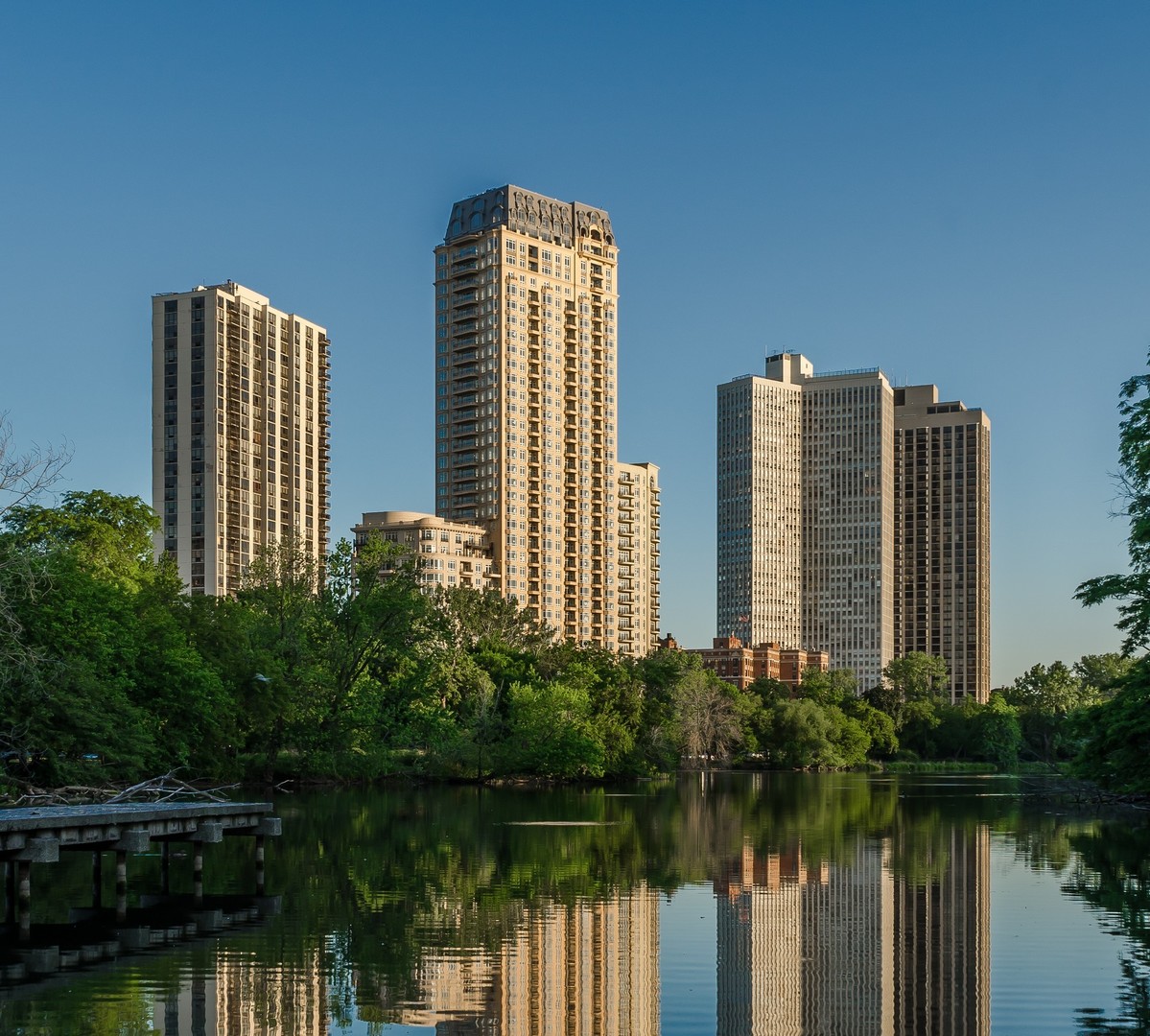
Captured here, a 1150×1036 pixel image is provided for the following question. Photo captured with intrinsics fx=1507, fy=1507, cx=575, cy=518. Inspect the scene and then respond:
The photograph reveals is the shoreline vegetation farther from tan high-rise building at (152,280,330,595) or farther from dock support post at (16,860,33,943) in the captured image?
tan high-rise building at (152,280,330,595)

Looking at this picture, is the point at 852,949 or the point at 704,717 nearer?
the point at 852,949

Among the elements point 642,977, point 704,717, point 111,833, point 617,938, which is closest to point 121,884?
point 111,833

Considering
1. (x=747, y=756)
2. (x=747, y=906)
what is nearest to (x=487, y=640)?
(x=747, y=756)

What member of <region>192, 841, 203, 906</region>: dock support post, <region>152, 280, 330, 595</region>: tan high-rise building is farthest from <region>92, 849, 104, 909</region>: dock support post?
<region>152, 280, 330, 595</region>: tan high-rise building

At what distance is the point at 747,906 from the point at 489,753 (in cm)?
7379

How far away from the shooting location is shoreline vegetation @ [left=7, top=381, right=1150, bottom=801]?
185ft

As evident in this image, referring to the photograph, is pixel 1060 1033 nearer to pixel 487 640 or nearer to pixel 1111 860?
pixel 1111 860

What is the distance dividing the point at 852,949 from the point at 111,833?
17.3 meters

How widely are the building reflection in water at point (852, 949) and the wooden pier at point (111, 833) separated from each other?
43.3 feet

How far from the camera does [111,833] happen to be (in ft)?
116

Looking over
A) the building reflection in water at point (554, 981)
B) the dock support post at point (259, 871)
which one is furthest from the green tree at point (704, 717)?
the building reflection in water at point (554, 981)

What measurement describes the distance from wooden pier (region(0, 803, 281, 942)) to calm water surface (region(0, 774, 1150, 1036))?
0.81 meters

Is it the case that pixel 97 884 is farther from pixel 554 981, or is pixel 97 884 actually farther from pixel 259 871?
pixel 554 981

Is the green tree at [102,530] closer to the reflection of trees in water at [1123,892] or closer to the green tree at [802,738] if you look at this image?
the reflection of trees in water at [1123,892]
